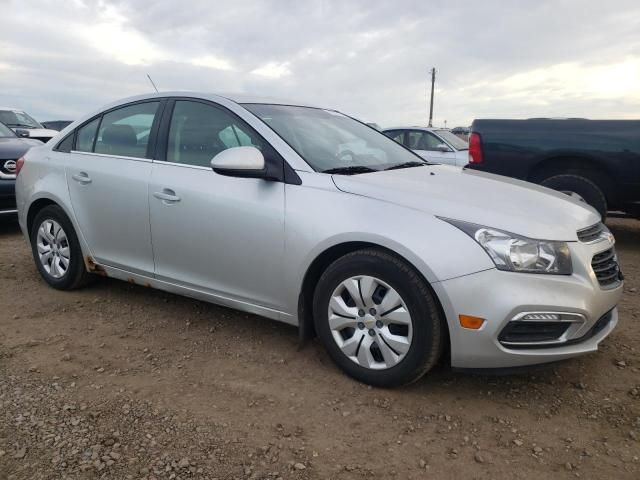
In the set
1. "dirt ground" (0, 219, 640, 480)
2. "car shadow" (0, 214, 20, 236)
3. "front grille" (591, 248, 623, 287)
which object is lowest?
"dirt ground" (0, 219, 640, 480)

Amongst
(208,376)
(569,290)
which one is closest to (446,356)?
(569,290)

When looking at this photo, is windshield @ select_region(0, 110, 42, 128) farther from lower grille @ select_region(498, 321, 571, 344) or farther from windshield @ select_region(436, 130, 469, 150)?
lower grille @ select_region(498, 321, 571, 344)

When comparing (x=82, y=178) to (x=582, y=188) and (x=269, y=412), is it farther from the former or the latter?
(x=582, y=188)

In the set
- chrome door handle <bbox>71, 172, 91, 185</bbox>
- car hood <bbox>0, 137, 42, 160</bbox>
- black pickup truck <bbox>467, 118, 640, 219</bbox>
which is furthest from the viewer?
car hood <bbox>0, 137, 42, 160</bbox>

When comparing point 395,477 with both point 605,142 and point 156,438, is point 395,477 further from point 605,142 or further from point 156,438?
point 605,142

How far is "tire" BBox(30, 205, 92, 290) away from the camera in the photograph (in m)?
4.30

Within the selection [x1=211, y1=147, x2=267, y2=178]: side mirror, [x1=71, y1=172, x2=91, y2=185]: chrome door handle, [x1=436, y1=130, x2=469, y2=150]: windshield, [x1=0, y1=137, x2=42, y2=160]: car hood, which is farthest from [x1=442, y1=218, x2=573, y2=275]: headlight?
[x1=436, y1=130, x2=469, y2=150]: windshield

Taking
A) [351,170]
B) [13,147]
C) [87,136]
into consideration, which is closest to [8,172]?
[13,147]

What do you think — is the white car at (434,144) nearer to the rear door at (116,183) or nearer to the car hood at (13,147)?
the car hood at (13,147)

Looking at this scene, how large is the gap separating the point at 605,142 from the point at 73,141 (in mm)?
5356

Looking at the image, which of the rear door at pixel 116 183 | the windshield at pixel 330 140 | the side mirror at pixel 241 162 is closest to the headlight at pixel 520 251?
the windshield at pixel 330 140

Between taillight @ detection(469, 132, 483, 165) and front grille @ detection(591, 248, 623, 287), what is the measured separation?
3.52m

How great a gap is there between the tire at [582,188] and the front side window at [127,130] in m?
4.43

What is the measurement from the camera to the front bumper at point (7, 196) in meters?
6.67
